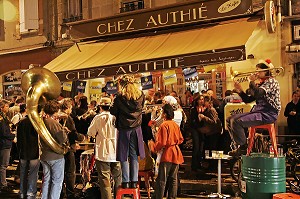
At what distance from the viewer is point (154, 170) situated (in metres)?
9.37

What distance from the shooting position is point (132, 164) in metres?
7.55

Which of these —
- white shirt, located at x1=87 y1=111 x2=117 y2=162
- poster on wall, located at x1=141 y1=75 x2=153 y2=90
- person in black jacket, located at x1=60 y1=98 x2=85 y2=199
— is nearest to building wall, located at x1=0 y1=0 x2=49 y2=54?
poster on wall, located at x1=141 y1=75 x2=153 y2=90

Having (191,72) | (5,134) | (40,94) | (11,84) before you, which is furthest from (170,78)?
(11,84)

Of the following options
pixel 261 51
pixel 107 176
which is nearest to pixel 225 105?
pixel 261 51

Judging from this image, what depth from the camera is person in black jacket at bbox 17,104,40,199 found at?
8.91 m

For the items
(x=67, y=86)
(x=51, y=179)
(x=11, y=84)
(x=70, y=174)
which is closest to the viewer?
(x=51, y=179)

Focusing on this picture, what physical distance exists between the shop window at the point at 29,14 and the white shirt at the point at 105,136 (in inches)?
437

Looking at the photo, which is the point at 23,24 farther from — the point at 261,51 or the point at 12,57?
the point at 261,51

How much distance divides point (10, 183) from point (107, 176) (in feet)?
16.0

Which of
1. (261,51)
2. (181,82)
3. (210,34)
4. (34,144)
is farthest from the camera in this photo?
(181,82)

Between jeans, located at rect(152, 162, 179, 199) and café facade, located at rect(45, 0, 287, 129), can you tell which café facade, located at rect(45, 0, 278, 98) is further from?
jeans, located at rect(152, 162, 179, 199)

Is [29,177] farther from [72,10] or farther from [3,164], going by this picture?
[72,10]

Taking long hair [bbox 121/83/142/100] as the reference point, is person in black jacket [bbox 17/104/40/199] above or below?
below

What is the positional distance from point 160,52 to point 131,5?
5030 millimetres
